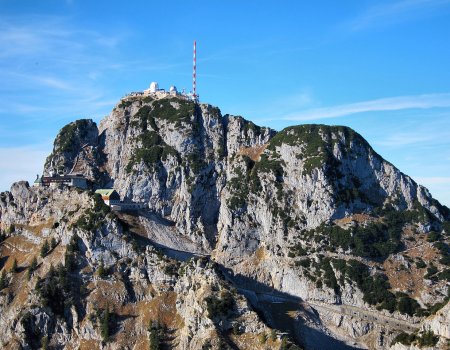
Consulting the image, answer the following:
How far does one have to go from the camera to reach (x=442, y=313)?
139 m

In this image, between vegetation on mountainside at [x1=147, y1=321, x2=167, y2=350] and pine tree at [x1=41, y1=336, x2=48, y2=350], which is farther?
pine tree at [x1=41, y1=336, x2=48, y2=350]

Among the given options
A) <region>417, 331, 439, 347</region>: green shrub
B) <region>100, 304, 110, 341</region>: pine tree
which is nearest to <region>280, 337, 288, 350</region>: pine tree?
<region>417, 331, 439, 347</region>: green shrub

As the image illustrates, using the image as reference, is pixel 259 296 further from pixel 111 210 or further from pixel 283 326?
pixel 111 210

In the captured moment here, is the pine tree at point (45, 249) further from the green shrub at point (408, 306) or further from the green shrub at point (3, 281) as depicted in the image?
the green shrub at point (408, 306)

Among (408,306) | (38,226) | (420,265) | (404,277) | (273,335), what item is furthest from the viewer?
(38,226)

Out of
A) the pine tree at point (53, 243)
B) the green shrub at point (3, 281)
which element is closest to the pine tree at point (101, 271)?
the pine tree at point (53, 243)

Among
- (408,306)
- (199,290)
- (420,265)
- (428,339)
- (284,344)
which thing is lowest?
(284,344)

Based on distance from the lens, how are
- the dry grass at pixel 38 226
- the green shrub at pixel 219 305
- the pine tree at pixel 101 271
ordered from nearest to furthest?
the green shrub at pixel 219 305 < the pine tree at pixel 101 271 < the dry grass at pixel 38 226

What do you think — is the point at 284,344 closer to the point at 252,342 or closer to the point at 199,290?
the point at 252,342

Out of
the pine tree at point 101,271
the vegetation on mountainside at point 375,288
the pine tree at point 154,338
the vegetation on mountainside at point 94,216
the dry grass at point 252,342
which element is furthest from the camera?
the vegetation on mountainside at point 94,216

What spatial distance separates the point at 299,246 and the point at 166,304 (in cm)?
5091

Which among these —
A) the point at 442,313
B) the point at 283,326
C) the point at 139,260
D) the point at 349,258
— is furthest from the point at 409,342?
the point at 139,260

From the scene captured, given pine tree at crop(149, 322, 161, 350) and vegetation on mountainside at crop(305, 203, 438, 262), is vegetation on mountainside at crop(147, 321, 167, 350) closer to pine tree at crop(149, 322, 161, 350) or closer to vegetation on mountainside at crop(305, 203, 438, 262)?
pine tree at crop(149, 322, 161, 350)

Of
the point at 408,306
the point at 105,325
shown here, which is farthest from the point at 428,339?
the point at 105,325
